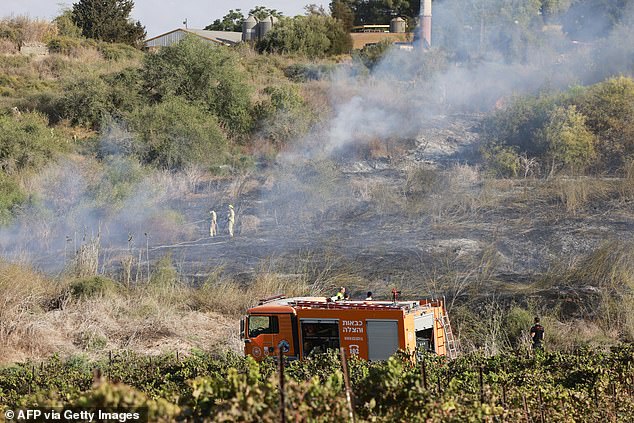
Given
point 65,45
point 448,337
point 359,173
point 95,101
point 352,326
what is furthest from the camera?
point 65,45

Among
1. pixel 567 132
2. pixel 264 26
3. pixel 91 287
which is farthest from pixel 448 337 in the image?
pixel 264 26

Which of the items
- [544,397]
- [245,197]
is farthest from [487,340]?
[245,197]

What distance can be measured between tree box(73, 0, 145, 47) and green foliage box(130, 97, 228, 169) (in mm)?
24116

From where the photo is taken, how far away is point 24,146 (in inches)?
1243

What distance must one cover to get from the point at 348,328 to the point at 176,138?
18.4m

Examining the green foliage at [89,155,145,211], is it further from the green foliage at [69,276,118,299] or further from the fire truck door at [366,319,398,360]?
the fire truck door at [366,319,398,360]

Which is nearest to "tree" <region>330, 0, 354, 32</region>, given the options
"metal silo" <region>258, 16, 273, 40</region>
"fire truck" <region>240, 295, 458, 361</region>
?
"metal silo" <region>258, 16, 273, 40</region>

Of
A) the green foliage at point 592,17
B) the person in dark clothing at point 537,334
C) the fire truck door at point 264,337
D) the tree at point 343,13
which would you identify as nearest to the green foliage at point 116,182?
the fire truck door at point 264,337

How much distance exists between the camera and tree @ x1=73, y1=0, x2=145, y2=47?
56188 millimetres

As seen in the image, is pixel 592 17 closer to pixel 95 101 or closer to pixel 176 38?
pixel 95 101

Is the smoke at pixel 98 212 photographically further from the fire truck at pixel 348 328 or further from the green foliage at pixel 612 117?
the green foliage at pixel 612 117

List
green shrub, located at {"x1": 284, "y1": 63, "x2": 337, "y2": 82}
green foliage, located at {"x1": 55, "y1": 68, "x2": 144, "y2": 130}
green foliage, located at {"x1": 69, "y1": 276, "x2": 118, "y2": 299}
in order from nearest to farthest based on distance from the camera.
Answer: green foliage, located at {"x1": 69, "y1": 276, "x2": 118, "y2": 299} < green foliage, located at {"x1": 55, "y1": 68, "x2": 144, "y2": 130} < green shrub, located at {"x1": 284, "y1": 63, "x2": 337, "y2": 82}

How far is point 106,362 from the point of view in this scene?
Answer: 15906 millimetres

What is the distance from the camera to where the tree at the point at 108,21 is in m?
56.2
